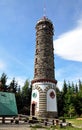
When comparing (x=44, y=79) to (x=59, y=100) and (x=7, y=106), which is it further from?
(x=59, y=100)

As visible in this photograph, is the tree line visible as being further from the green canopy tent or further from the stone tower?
the green canopy tent

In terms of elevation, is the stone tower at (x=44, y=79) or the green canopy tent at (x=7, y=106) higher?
the stone tower at (x=44, y=79)

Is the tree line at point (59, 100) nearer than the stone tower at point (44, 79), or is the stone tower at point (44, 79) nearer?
the stone tower at point (44, 79)

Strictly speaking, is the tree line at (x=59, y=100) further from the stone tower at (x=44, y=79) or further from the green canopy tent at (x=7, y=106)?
the green canopy tent at (x=7, y=106)

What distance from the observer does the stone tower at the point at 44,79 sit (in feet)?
121

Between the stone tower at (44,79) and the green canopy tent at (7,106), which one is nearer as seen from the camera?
the green canopy tent at (7,106)

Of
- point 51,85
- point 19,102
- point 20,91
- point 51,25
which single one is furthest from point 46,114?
point 20,91

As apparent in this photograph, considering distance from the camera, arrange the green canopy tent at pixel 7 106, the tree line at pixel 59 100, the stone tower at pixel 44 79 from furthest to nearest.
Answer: the tree line at pixel 59 100
the stone tower at pixel 44 79
the green canopy tent at pixel 7 106

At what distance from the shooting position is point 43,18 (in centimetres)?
4206

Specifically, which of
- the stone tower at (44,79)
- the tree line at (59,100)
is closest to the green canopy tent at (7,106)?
the stone tower at (44,79)

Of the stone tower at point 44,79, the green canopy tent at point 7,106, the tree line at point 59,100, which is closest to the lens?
the green canopy tent at point 7,106

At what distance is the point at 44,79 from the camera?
37406mm

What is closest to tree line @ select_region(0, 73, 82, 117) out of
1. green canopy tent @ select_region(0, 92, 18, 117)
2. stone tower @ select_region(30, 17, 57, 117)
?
stone tower @ select_region(30, 17, 57, 117)

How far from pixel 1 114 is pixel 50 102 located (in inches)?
551
